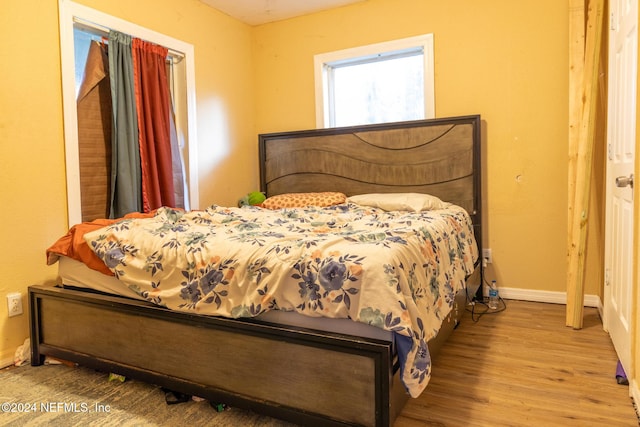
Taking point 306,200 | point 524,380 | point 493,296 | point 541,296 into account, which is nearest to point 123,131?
point 306,200

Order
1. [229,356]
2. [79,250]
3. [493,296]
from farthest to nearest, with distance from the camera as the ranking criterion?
[493,296] < [79,250] < [229,356]

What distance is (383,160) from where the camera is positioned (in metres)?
3.44

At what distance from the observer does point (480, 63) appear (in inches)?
126

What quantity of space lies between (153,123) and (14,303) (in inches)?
56.2

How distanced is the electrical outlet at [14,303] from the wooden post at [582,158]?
317 cm

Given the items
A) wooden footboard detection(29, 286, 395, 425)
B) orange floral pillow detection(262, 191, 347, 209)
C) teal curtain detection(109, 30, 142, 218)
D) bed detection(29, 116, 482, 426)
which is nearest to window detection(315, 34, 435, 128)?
orange floral pillow detection(262, 191, 347, 209)

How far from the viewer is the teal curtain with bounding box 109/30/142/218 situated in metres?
2.73

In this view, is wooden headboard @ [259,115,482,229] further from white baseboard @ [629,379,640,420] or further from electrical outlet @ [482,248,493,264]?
white baseboard @ [629,379,640,420]

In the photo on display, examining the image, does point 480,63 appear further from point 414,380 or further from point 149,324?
point 149,324

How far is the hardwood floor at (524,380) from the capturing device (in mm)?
1624

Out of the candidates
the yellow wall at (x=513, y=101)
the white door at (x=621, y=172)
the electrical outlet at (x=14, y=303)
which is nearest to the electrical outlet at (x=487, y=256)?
the yellow wall at (x=513, y=101)

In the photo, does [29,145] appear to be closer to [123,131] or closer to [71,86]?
[71,86]

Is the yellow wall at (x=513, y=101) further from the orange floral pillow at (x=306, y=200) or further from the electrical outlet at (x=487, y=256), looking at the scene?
the orange floral pillow at (x=306, y=200)

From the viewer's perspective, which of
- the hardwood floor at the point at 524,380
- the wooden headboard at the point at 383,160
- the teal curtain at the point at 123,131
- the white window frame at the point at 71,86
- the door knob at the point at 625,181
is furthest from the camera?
the wooden headboard at the point at 383,160
